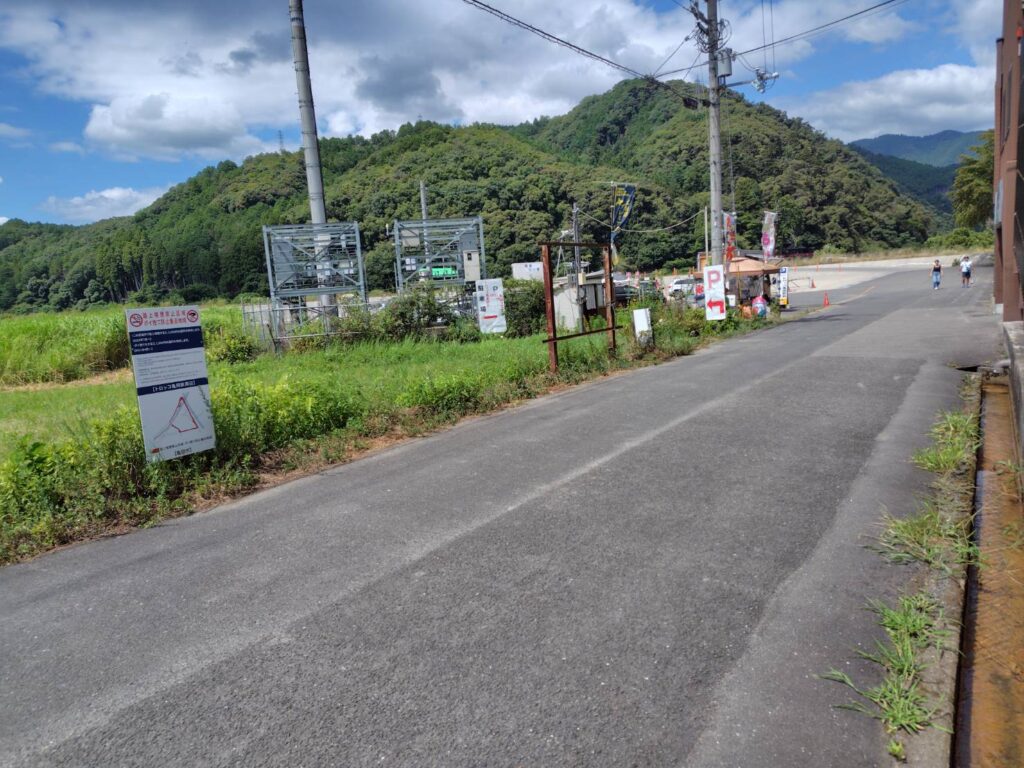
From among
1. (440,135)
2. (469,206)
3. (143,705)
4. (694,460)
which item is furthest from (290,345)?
(440,135)

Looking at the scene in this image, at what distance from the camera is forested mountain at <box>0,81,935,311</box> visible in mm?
74188

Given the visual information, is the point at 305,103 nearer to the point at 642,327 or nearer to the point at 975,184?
the point at 642,327

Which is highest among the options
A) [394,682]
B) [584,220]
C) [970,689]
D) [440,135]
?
[440,135]

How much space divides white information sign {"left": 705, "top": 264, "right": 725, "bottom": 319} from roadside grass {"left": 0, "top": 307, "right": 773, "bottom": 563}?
4.79m

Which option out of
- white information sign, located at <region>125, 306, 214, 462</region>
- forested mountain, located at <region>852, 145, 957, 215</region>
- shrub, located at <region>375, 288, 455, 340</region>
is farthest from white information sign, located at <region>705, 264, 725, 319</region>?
forested mountain, located at <region>852, 145, 957, 215</region>

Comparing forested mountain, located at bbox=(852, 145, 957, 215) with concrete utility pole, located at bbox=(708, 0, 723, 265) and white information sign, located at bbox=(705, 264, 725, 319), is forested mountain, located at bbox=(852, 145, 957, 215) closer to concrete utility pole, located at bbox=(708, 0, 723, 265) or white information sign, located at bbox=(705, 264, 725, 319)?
→ concrete utility pole, located at bbox=(708, 0, 723, 265)

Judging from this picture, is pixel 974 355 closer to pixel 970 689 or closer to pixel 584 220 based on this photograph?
pixel 970 689

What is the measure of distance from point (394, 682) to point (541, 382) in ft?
29.5

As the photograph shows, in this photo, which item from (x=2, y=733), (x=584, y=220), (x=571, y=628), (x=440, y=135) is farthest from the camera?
(x=440, y=135)

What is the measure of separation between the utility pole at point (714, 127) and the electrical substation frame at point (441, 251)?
26.4 feet

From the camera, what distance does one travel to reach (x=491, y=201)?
7656cm

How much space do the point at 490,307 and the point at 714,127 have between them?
9.77 metres

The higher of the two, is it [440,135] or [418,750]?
[440,135]

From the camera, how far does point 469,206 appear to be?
74812mm
